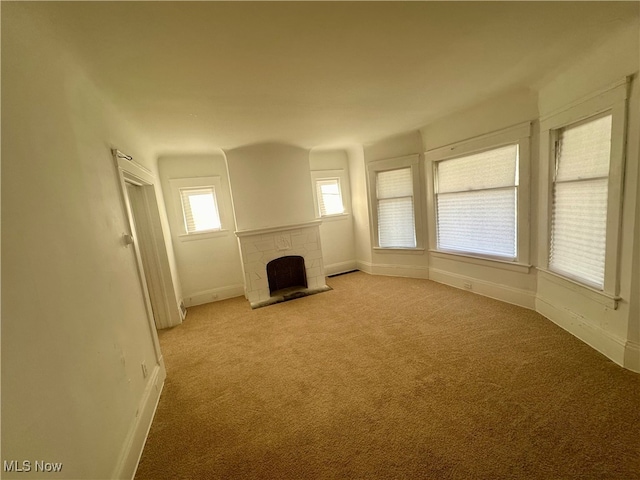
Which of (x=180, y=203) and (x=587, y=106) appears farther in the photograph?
(x=180, y=203)

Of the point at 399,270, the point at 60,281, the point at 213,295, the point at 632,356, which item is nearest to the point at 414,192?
the point at 399,270

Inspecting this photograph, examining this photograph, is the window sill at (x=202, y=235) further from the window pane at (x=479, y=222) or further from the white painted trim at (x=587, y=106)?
the white painted trim at (x=587, y=106)

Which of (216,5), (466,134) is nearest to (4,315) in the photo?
(216,5)

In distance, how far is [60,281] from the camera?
114cm

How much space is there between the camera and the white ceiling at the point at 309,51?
132cm

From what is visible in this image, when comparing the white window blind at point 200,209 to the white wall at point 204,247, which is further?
the white window blind at point 200,209

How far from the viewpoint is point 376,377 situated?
2.08 meters

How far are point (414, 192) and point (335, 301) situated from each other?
7.27 feet

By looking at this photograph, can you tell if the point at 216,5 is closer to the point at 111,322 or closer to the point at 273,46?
the point at 273,46

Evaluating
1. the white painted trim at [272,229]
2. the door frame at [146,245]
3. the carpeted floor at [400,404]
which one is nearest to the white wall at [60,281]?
the door frame at [146,245]

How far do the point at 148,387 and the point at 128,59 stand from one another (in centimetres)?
234

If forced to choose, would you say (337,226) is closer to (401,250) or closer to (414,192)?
(401,250)

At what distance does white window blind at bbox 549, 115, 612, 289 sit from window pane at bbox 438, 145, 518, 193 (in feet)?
1.64

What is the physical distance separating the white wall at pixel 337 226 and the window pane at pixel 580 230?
3278 millimetres
